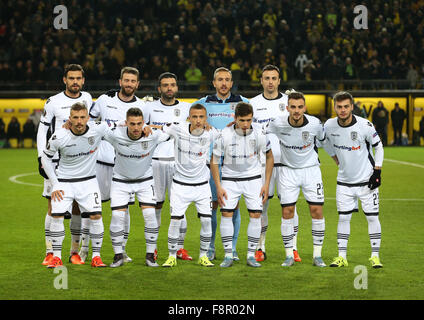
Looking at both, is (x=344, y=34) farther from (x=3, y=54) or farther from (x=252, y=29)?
(x=3, y=54)

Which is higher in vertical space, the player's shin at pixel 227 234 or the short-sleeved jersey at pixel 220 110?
the short-sleeved jersey at pixel 220 110

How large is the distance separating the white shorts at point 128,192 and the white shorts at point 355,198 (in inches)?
86.8

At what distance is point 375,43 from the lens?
2955 centimetres

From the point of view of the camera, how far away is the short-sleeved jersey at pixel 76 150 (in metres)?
8.23

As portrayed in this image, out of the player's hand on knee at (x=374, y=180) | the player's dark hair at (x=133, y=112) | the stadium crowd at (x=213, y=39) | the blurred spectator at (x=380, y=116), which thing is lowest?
the player's hand on knee at (x=374, y=180)

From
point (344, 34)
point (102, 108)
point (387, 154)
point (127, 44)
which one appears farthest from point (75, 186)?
point (344, 34)

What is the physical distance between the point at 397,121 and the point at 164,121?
21.3 m

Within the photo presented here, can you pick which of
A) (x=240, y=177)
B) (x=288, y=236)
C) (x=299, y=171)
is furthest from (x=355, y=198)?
(x=240, y=177)

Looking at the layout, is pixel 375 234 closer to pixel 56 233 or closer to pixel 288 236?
pixel 288 236

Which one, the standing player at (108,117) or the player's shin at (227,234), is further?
the standing player at (108,117)

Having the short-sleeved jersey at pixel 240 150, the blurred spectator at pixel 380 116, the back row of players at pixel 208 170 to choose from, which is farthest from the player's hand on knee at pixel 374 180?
the blurred spectator at pixel 380 116

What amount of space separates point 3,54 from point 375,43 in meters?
15.1

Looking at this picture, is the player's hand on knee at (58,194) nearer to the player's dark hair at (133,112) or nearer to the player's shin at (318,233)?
the player's dark hair at (133,112)

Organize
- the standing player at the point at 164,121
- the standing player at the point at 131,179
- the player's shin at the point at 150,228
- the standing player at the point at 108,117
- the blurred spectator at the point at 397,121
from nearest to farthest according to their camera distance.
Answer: the standing player at the point at 131,179 < the player's shin at the point at 150,228 < the standing player at the point at 108,117 < the standing player at the point at 164,121 < the blurred spectator at the point at 397,121
